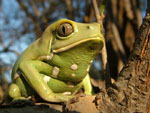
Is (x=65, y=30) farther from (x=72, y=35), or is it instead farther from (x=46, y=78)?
(x=46, y=78)

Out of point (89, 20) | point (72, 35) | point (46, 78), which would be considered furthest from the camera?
point (89, 20)

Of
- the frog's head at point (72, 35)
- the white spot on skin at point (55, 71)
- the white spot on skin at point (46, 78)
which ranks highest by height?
the frog's head at point (72, 35)

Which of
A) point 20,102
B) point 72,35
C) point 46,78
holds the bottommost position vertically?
point 20,102

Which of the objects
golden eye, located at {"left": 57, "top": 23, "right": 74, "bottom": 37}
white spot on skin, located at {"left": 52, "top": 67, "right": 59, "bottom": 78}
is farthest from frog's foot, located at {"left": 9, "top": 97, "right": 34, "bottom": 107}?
golden eye, located at {"left": 57, "top": 23, "right": 74, "bottom": 37}

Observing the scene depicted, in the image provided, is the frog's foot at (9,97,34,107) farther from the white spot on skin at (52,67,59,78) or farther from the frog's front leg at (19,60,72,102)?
the white spot on skin at (52,67,59,78)

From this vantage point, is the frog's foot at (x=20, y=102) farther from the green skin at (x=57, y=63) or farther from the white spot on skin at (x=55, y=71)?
the white spot on skin at (x=55, y=71)

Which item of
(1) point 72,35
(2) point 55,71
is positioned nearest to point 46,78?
(2) point 55,71

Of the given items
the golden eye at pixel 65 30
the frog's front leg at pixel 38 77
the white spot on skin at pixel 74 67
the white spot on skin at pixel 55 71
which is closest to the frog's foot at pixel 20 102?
the frog's front leg at pixel 38 77

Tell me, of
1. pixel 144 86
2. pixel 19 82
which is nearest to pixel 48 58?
pixel 19 82
